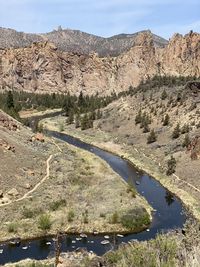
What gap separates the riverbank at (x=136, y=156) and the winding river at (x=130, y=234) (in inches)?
40.7

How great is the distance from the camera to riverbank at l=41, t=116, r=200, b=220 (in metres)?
58.9

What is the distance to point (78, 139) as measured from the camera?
101125mm

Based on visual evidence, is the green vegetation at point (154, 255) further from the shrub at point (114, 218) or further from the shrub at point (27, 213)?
the shrub at point (27, 213)

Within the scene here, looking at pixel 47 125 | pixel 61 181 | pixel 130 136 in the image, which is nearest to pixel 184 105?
pixel 130 136

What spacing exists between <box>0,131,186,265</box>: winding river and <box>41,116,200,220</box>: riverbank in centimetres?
103

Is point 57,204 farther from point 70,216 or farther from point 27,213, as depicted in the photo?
point 27,213

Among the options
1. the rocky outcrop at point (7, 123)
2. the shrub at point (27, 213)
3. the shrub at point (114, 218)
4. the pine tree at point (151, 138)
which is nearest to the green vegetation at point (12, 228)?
the shrub at point (27, 213)

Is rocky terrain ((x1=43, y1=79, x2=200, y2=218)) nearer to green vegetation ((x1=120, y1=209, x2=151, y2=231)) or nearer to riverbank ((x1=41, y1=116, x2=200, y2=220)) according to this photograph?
riverbank ((x1=41, y1=116, x2=200, y2=220))

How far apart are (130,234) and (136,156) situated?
Result: 119ft

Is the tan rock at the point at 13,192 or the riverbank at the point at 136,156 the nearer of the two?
the tan rock at the point at 13,192

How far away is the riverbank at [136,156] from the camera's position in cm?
5894

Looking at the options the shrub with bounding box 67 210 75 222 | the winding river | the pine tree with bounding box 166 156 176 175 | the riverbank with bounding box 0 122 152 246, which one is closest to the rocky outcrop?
the riverbank with bounding box 0 122 152 246

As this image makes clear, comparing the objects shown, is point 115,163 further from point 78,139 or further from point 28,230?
point 28,230

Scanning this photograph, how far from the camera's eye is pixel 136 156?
272ft
